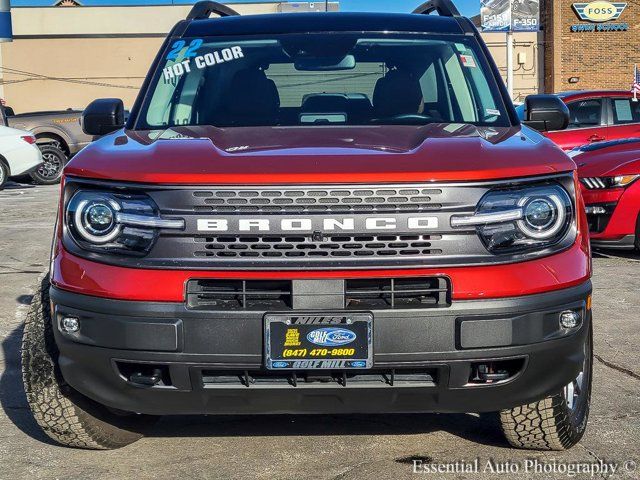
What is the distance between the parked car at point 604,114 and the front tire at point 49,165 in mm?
10012

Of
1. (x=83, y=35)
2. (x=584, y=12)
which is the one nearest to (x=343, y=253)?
(x=584, y=12)

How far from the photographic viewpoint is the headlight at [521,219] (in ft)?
10.3

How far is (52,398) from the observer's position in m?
3.54

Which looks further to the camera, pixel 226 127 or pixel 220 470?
pixel 226 127

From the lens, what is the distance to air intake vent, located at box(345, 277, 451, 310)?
308 cm

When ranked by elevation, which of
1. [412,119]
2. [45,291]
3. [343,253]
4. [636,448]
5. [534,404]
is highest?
[412,119]

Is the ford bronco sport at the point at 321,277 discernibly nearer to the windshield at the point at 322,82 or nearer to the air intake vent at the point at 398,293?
the air intake vent at the point at 398,293

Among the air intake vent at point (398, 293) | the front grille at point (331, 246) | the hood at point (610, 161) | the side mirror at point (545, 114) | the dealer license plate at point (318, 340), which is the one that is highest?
the side mirror at point (545, 114)

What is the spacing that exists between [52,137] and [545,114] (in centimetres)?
1690

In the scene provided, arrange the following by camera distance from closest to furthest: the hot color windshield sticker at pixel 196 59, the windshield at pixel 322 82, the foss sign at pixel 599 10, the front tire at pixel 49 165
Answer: the windshield at pixel 322 82 → the hot color windshield sticker at pixel 196 59 → the front tire at pixel 49 165 → the foss sign at pixel 599 10

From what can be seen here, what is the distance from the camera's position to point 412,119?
4184mm

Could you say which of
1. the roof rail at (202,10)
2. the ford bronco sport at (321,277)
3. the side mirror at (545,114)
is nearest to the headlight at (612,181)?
the side mirror at (545,114)

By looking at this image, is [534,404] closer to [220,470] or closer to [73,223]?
[220,470]

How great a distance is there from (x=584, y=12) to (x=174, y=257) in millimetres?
37707
